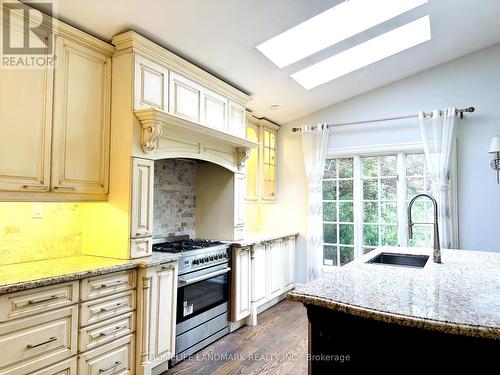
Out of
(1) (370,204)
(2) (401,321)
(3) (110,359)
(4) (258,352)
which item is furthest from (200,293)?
(1) (370,204)

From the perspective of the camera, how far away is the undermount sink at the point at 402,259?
2672mm

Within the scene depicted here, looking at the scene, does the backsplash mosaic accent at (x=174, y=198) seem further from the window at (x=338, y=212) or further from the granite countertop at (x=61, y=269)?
the window at (x=338, y=212)

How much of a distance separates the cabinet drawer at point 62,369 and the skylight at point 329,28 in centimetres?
276

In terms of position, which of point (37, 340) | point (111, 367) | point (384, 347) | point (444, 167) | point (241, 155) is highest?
point (241, 155)

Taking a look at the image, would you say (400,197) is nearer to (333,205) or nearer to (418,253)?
(333,205)

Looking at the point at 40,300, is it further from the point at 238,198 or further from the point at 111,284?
the point at 238,198

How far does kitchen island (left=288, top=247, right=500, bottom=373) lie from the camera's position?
1.25 m

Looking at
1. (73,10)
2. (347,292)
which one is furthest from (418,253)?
(73,10)

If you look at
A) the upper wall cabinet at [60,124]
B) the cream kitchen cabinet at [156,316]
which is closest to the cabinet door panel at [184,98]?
the upper wall cabinet at [60,124]

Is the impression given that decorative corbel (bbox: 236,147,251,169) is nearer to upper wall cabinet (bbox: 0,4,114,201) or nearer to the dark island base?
upper wall cabinet (bbox: 0,4,114,201)

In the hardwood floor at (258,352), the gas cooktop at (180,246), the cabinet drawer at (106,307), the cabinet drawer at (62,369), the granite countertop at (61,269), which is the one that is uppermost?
the gas cooktop at (180,246)

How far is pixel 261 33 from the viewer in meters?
2.76

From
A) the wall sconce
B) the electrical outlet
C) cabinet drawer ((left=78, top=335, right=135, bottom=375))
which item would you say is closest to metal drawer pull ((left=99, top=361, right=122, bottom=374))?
cabinet drawer ((left=78, top=335, right=135, bottom=375))
